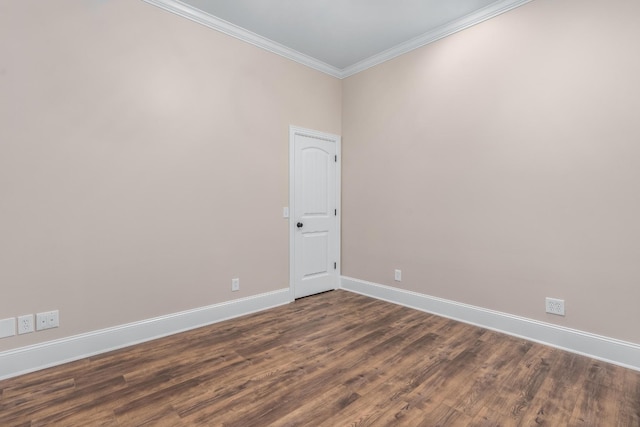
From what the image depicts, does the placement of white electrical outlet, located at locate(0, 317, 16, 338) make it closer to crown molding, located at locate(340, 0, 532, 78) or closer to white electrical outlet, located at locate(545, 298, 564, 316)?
white electrical outlet, located at locate(545, 298, 564, 316)

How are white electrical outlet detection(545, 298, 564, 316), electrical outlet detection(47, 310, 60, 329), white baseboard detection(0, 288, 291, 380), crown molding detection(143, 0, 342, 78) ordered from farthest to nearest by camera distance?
crown molding detection(143, 0, 342, 78), white electrical outlet detection(545, 298, 564, 316), electrical outlet detection(47, 310, 60, 329), white baseboard detection(0, 288, 291, 380)

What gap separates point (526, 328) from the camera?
2.83 metres

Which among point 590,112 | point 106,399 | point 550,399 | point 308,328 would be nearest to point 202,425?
point 106,399

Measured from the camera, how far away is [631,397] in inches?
77.7

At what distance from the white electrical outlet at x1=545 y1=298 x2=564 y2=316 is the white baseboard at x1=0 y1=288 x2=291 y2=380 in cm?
284

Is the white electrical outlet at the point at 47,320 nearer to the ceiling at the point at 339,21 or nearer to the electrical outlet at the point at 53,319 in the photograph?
the electrical outlet at the point at 53,319

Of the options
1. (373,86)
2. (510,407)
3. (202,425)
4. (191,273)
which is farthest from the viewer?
(373,86)

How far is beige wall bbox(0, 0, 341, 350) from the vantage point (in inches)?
89.5

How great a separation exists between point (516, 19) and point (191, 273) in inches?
156

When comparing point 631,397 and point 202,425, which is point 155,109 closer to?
point 202,425

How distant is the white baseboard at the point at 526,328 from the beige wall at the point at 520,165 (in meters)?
0.07

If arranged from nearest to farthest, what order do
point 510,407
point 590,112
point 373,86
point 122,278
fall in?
1. point 510,407
2. point 590,112
3. point 122,278
4. point 373,86

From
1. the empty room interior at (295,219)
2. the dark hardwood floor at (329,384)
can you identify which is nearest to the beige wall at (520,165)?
the empty room interior at (295,219)

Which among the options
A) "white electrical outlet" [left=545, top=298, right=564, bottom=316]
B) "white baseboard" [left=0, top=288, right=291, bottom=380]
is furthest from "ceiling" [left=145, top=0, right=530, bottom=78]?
"white baseboard" [left=0, top=288, right=291, bottom=380]
